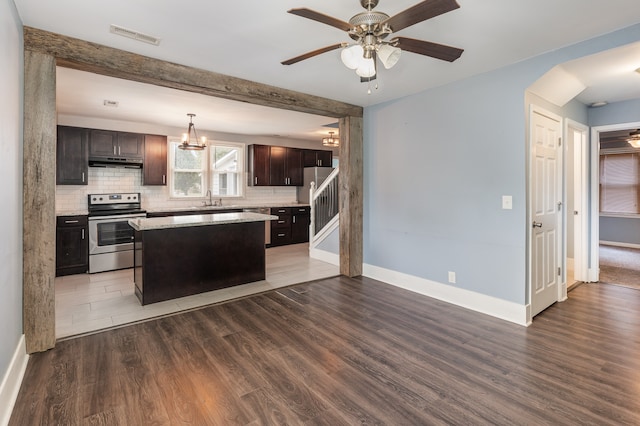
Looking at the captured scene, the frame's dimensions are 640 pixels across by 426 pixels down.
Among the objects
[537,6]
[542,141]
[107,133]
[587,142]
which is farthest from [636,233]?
[107,133]

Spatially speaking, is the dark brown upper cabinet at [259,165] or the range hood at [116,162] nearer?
the range hood at [116,162]

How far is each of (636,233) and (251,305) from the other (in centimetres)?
832

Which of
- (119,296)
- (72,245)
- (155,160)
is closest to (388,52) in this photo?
(119,296)

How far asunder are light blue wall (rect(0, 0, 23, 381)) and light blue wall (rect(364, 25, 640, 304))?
3793 millimetres

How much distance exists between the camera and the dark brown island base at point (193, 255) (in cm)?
367

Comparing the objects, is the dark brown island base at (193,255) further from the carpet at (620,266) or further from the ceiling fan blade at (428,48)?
the carpet at (620,266)

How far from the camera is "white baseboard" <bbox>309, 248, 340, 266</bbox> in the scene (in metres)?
5.62


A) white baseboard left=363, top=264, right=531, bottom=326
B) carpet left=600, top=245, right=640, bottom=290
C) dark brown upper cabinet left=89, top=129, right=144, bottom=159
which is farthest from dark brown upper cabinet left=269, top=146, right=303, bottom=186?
carpet left=600, top=245, right=640, bottom=290

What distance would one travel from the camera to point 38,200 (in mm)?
2545

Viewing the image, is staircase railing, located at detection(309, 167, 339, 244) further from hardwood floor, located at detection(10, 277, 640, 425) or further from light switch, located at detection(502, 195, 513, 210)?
light switch, located at detection(502, 195, 513, 210)

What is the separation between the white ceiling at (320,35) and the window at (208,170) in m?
2.53

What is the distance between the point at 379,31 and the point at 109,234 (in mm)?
5206

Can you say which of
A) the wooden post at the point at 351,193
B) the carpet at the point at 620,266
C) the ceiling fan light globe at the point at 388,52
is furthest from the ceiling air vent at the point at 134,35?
the carpet at the point at 620,266

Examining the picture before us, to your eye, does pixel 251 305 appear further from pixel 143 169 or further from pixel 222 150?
pixel 222 150
